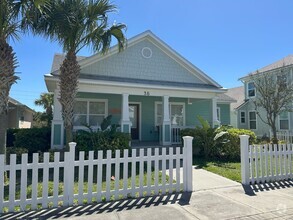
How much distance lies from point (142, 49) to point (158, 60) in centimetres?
120

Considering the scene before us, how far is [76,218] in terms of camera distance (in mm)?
4465

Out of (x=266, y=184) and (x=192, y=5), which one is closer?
(x=266, y=184)

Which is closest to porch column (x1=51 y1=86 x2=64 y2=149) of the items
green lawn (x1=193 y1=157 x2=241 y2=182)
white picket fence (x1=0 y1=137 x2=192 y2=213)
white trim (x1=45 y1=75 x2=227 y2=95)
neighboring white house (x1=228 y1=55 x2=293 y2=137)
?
white trim (x1=45 y1=75 x2=227 y2=95)

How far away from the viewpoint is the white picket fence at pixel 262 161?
6.89 metres

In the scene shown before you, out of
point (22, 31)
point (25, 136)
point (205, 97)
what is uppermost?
point (22, 31)

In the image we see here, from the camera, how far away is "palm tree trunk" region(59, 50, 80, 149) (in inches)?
394

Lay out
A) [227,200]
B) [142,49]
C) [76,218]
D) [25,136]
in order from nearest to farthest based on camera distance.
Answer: [76,218], [227,200], [25,136], [142,49]

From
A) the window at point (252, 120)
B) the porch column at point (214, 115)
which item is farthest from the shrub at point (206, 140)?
the window at point (252, 120)

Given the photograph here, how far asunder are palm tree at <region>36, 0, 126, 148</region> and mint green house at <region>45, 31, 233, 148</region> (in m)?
1.72

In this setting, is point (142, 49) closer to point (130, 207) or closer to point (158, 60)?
point (158, 60)

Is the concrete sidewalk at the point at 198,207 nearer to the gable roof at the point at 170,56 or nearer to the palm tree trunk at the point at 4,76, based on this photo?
the palm tree trunk at the point at 4,76

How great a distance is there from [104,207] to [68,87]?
6226 mm

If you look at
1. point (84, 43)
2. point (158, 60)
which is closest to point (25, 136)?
point (84, 43)

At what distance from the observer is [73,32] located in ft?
31.4
